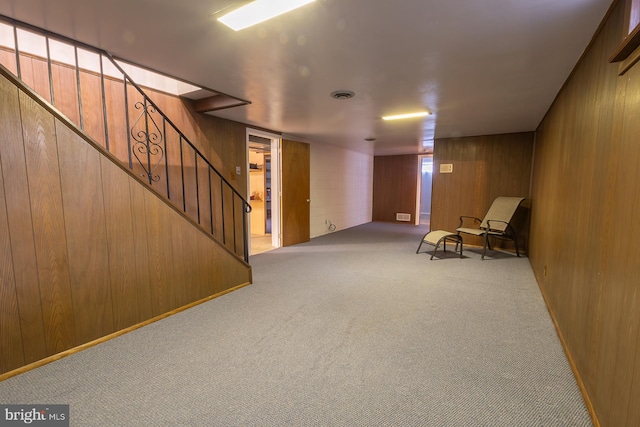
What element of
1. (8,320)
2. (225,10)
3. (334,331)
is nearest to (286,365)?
(334,331)

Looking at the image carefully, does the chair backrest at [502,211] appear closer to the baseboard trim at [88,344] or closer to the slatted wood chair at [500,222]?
the slatted wood chair at [500,222]

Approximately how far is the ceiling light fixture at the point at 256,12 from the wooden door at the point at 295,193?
12.0ft

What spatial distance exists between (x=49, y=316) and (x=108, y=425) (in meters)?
0.99

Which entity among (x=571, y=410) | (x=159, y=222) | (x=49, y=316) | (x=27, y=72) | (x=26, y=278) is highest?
(x=27, y=72)

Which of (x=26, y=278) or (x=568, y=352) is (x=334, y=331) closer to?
(x=568, y=352)

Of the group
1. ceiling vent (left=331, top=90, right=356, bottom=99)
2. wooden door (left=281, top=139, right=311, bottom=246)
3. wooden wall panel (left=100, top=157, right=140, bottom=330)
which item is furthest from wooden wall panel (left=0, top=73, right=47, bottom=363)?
wooden door (left=281, top=139, right=311, bottom=246)

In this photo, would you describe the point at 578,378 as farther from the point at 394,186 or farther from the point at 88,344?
the point at 394,186

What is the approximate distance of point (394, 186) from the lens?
8.80m

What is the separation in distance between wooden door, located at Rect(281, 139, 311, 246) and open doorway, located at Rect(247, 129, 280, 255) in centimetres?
15

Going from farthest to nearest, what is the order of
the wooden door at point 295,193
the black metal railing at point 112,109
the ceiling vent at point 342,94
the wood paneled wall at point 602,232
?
the wooden door at point 295,193 → the ceiling vent at point 342,94 → the black metal railing at point 112,109 → the wood paneled wall at point 602,232

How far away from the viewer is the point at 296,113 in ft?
12.8

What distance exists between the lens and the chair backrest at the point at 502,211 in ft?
15.4

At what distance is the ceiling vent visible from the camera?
3.01 meters

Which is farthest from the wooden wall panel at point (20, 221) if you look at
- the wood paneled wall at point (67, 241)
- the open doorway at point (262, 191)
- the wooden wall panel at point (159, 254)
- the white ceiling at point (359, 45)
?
the open doorway at point (262, 191)
